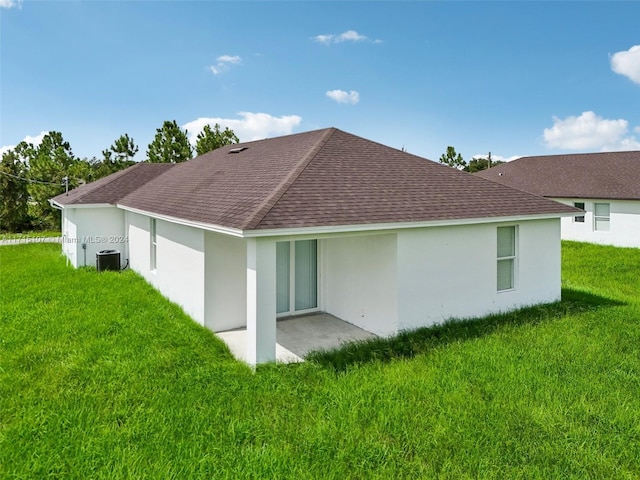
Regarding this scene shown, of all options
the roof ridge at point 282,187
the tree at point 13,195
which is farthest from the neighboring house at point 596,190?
the tree at point 13,195

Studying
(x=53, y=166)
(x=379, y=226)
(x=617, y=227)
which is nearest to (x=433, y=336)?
(x=379, y=226)

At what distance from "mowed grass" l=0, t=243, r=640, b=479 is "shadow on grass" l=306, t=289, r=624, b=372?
57mm

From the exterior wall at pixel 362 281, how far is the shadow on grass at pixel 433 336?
67cm

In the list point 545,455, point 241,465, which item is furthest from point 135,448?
point 545,455

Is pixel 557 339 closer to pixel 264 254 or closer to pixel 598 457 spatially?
pixel 598 457

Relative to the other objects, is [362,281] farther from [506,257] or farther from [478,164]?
[478,164]

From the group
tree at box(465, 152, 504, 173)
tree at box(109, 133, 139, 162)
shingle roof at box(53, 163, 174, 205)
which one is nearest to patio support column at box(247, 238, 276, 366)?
shingle roof at box(53, 163, 174, 205)

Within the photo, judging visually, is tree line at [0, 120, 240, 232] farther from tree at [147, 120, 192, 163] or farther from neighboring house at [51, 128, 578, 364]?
neighboring house at [51, 128, 578, 364]

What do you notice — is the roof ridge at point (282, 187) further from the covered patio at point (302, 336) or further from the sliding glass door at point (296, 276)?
the covered patio at point (302, 336)

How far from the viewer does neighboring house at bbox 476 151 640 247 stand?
21.6 m

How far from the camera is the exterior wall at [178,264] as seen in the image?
29.3 feet

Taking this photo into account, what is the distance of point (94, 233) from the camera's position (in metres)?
16.4

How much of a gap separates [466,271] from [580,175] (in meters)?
22.0

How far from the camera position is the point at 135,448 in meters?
4.53
